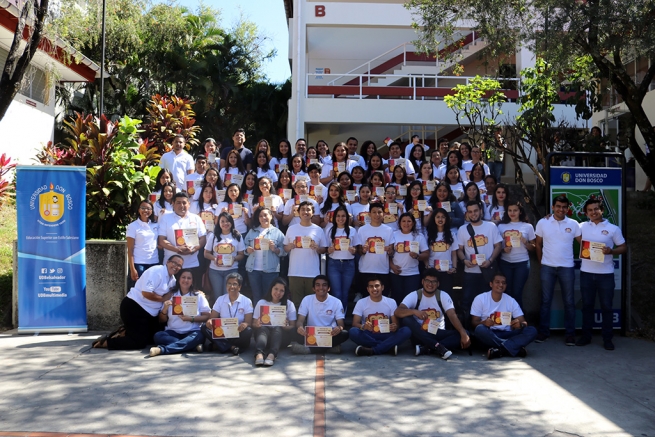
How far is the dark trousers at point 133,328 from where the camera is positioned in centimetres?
817

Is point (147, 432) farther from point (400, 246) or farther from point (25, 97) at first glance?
point (25, 97)

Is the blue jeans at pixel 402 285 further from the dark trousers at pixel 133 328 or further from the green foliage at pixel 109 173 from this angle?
the green foliage at pixel 109 173

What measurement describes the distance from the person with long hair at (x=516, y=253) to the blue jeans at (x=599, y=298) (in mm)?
767

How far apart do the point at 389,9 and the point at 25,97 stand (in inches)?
459

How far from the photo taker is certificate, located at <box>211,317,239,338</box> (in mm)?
7961

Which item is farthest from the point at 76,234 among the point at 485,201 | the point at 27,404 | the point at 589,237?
the point at 589,237

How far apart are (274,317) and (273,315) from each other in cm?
3

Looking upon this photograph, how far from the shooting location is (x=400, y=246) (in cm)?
902

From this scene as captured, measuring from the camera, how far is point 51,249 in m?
9.21

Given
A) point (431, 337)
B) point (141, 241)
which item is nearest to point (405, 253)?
point (431, 337)

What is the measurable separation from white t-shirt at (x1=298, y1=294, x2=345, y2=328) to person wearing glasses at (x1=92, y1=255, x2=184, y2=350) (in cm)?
165

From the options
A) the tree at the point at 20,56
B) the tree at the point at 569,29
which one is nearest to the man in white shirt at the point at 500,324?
the tree at the point at 569,29

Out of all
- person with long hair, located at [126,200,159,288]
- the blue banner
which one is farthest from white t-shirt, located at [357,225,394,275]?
the blue banner

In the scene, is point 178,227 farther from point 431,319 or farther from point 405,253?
point 431,319
